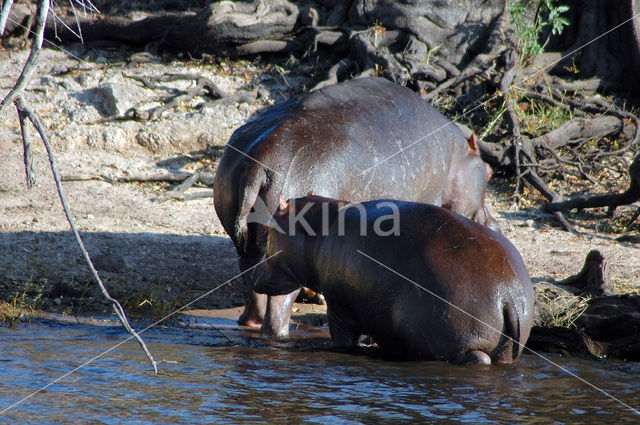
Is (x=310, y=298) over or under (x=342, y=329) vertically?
under

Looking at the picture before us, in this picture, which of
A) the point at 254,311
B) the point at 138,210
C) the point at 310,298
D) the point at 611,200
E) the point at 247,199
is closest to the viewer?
the point at 247,199

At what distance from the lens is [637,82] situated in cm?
1130

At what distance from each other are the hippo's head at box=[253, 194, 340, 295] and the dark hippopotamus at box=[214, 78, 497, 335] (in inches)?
5.2

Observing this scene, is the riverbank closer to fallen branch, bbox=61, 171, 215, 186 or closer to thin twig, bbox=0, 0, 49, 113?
fallen branch, bbox=61, 171, 215, 186

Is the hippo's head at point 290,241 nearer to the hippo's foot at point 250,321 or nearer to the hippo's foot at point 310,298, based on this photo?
the hippo's foot at point 250,321

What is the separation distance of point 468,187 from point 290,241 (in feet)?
8.43

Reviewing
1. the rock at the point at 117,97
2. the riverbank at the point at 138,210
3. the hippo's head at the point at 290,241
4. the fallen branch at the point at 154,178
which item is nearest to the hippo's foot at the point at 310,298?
the riverbank at the point at 138,210

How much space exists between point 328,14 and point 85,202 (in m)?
5.29

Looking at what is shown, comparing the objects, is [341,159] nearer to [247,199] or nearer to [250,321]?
[247,199]

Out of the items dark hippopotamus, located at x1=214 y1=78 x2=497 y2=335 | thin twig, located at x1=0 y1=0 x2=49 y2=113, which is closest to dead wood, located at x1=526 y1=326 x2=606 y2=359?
dark hippopotamus, located at x1=214 y1=78 x2=497 y2=335

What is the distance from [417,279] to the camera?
4590 mm

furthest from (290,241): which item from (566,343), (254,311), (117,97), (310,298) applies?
(117,97)

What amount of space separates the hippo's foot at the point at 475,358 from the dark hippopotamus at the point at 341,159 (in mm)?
1591

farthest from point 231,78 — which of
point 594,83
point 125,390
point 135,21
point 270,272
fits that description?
point 125,390
